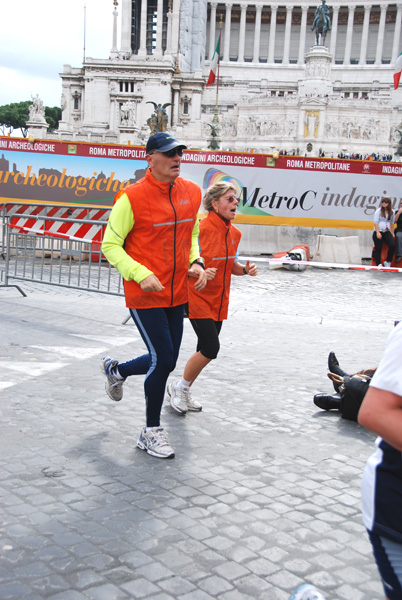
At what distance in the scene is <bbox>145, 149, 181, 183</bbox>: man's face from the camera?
4152 mm

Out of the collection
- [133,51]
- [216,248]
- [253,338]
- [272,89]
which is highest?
[133,51]

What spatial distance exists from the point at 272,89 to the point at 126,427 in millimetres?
83362

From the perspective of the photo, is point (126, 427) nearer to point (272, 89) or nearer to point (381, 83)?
point (272, 89)

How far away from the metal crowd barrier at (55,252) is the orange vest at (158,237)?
5.52 m

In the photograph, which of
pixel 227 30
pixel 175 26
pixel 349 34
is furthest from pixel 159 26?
pixel 349 34

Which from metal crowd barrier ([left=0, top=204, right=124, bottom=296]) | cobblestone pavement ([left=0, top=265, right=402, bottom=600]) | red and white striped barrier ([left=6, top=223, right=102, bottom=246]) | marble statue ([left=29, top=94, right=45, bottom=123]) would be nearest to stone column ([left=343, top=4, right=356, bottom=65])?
marble statue ([left=29, top=94, right=45, bottom=123])

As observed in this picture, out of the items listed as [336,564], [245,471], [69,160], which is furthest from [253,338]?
[69,160]

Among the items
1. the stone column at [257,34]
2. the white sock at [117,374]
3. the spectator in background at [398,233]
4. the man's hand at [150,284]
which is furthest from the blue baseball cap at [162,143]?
the stone column at [257,34]

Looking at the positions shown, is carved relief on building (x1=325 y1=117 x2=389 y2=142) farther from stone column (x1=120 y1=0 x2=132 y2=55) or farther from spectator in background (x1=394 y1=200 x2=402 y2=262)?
spectator in background (x1=394 y1=200 x2=402 y2=262)

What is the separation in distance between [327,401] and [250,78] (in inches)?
3918

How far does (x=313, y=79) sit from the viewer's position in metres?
74.4

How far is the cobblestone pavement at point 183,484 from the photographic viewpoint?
2826 millimetres

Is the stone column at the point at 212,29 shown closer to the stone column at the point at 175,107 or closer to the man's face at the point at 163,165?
the stone column at the point at 175,107

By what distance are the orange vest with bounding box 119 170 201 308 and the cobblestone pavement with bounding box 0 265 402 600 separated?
3.20 feet
